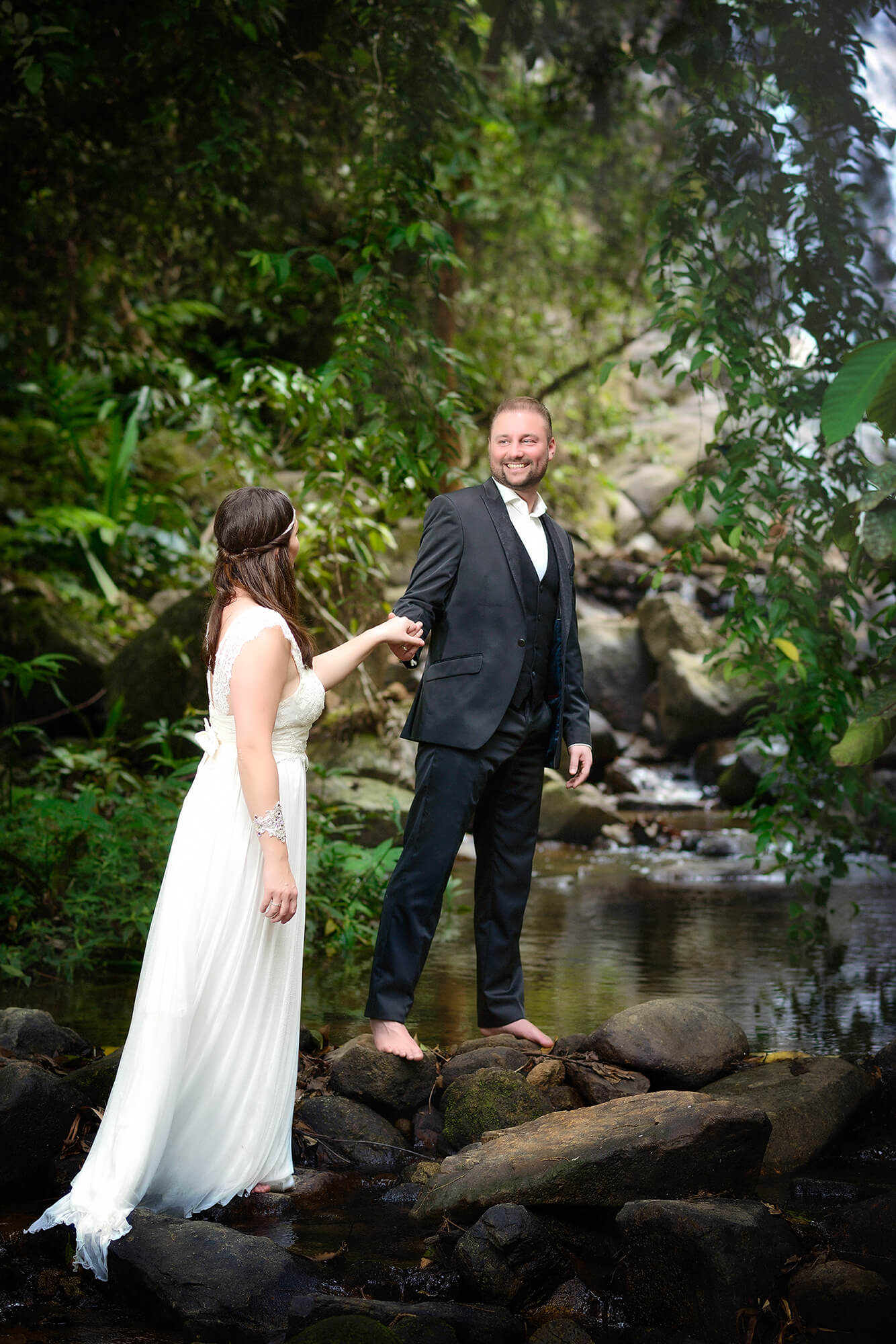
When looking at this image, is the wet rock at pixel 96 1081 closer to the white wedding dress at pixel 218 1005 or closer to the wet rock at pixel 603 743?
the white wedding dress at pixel 218 1005

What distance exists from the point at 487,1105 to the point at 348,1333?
43.7 inches

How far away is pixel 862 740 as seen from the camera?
320 centimetres

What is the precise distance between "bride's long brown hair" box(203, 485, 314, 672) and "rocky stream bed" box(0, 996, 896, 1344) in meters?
1.25

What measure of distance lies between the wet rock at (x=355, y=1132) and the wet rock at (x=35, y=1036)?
785 millimetres

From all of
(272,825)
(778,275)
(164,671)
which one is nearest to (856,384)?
(272,825)

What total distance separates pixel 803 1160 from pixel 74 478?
9561 millimetres

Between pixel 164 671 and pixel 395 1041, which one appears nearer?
pixel 395 1041

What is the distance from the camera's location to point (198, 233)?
312 inches

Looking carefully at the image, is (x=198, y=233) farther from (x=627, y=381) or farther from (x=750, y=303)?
(x=627, y=381)

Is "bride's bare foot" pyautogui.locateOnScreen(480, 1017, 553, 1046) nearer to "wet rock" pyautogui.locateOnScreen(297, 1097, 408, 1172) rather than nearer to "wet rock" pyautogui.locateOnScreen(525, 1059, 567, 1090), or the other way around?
"wet rock" pyautogui.locateOnScreen(525, 1059, 567, 1090)

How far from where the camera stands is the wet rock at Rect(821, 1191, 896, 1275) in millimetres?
2498

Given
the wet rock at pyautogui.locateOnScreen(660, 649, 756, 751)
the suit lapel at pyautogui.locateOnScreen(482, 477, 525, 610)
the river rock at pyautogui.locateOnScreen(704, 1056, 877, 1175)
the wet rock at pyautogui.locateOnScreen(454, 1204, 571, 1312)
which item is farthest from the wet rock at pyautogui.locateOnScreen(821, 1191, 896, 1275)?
the wet rock at pyautogui.locateOnScreen(660, 649, 756, 751)

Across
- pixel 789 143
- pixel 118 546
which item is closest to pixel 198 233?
pixel 118 546

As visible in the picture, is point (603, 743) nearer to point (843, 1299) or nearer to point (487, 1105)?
point (487, 1105)
